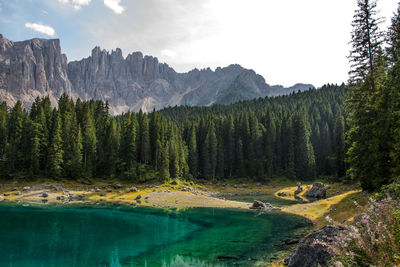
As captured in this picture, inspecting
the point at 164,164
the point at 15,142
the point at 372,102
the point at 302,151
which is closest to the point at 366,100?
the point at 372,102

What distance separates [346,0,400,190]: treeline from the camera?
29.5 m

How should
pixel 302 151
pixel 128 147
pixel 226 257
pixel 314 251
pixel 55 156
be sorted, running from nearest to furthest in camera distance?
pixel 314 251 < pixel 226 257 < pixel 55 156 < pixel 128 147 < pixel 302 151

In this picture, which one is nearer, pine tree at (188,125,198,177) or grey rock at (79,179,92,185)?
grey rock at (79,179,92,185)

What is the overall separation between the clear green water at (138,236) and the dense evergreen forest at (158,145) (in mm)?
28352

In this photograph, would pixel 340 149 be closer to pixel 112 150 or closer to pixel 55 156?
pixel 112 150

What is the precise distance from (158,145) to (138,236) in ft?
172

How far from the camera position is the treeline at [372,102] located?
29531 mm

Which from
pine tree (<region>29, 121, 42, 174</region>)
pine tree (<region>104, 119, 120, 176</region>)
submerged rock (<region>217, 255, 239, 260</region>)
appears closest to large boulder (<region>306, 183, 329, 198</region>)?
submerged rock (<region>217, 255, 239, 260</region>)

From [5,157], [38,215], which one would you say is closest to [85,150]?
[5,157]

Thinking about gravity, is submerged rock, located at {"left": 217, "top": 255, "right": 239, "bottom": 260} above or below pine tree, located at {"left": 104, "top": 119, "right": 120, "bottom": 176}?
below

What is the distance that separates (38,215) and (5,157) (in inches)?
1525

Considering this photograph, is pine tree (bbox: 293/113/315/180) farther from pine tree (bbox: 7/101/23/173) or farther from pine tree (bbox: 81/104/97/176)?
pine tree (bbox: 7/101/23/173)

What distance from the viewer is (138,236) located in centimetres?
2992

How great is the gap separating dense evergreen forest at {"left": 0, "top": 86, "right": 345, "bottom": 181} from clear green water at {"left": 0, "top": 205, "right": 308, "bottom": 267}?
28.4 m
